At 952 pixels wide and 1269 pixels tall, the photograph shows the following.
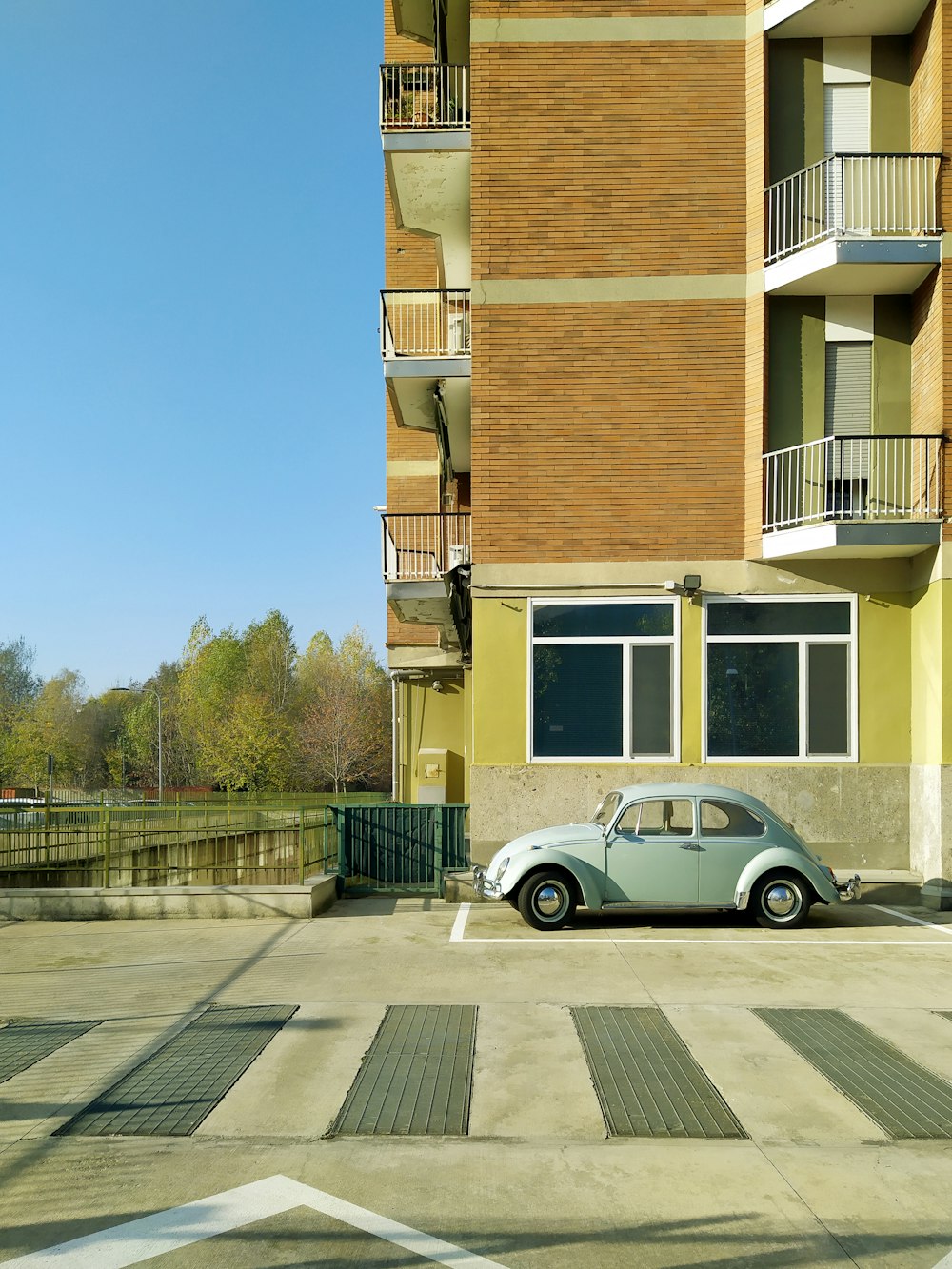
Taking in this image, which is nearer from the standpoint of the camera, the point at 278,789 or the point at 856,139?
the point at 856,139

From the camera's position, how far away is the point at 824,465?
14.7 meters

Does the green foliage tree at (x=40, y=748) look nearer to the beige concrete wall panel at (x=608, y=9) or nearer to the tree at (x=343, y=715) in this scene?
the tree at (x=343, y=715)

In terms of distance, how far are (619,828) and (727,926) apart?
1710 mm

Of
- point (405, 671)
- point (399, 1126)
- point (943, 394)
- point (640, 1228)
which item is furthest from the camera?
point (405, 671)

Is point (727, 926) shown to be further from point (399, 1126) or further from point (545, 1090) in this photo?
point (399, 1126)

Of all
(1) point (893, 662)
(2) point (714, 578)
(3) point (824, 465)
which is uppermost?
(3) point (824, 465)

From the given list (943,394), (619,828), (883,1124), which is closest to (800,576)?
(943,394)

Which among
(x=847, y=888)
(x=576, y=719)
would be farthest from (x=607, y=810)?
(x=847, y=888)

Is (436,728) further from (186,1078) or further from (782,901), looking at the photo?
(186,1078)

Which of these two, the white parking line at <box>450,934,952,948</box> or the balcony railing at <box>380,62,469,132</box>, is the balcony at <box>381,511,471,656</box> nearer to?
the balcony railing at <box>380,62,469,132</box>

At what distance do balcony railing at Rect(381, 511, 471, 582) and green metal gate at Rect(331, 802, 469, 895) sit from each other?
3.73 m

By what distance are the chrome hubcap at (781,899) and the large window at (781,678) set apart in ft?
9.41

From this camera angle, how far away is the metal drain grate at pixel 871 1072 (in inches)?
240

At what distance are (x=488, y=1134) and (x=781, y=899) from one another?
6.98m
